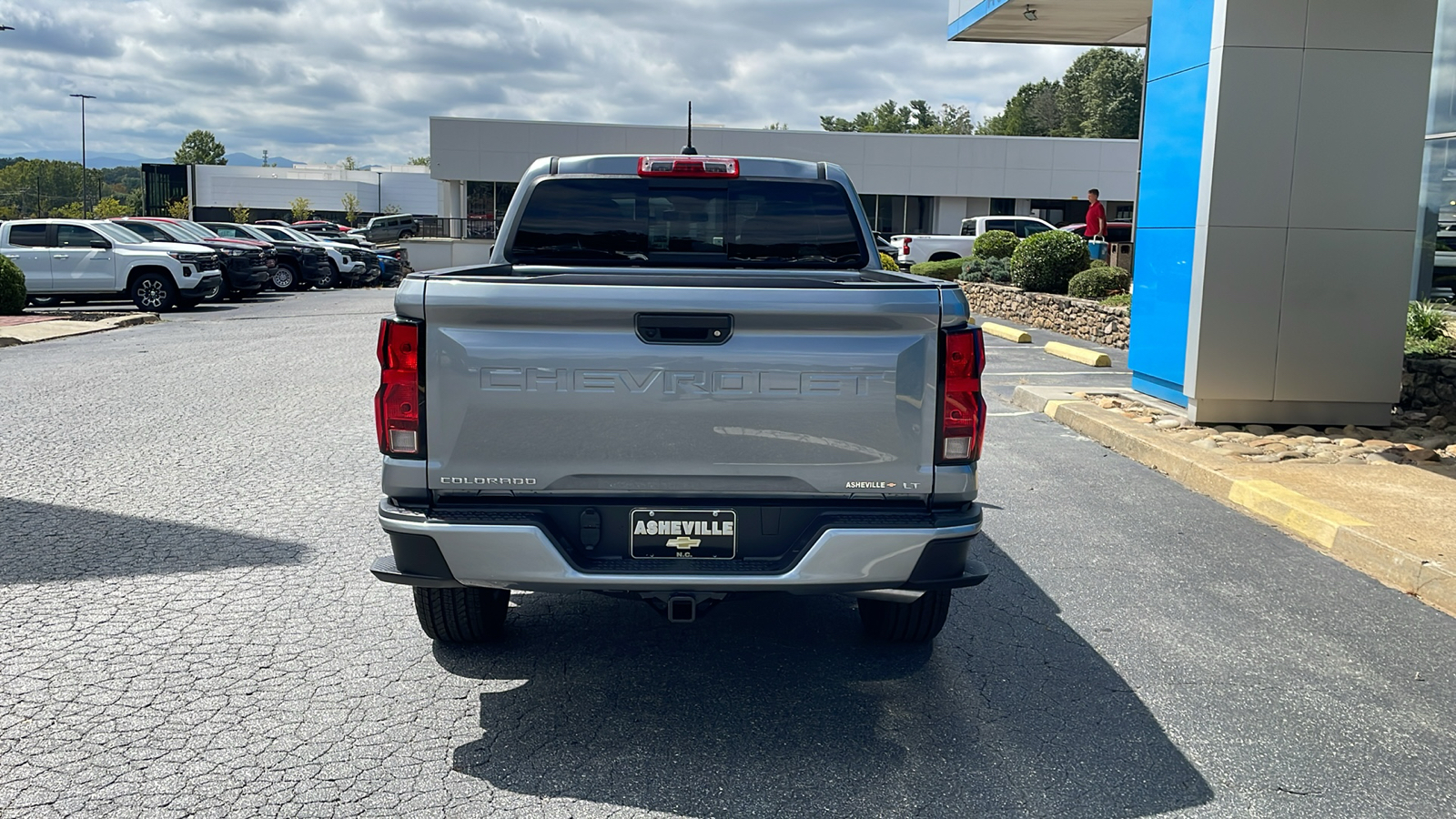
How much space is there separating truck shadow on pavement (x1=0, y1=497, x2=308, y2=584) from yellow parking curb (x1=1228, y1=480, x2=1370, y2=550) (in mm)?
5638

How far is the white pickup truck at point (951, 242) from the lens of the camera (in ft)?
106

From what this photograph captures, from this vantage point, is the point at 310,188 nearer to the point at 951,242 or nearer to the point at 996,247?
the point at 951,242

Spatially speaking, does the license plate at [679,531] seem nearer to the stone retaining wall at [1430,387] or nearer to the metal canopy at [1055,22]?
the stone retaining wall at [1430,387]

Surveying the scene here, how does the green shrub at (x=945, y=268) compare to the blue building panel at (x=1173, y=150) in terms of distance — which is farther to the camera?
the green shrub at (x=945, y=268)

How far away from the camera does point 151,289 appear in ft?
78.0

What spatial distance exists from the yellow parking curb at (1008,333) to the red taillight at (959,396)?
48.4 ft

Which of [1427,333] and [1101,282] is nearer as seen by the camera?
[1427,333]

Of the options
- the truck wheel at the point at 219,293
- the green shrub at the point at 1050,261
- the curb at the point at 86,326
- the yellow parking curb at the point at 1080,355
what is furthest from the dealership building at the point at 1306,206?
the truck wheel at the point at 219,293

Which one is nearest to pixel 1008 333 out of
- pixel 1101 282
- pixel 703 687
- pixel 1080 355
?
pixel 1101 282

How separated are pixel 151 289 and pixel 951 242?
20.2 meters

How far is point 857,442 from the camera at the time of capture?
3.92 metres

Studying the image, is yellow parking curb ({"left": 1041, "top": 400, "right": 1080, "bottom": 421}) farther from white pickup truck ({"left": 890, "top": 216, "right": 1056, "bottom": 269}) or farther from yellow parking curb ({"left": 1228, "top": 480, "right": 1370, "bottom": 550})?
white pickup truck ({"left": 890, "top": 216, "right": 1056, "bottom": 269})

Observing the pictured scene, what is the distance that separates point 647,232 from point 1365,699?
137 inches

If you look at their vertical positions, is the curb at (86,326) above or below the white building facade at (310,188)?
below
